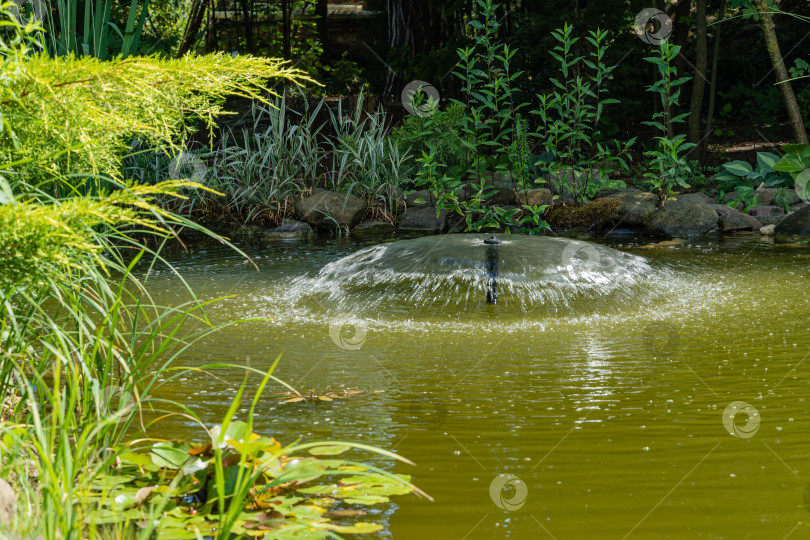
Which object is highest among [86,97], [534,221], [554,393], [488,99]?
[488,99]

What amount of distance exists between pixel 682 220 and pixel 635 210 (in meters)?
0.41

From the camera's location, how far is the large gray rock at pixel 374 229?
721 centimetres

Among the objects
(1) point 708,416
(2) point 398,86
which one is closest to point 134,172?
(2) point 398,86

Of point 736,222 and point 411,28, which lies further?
point 411,28

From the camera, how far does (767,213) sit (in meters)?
7.27

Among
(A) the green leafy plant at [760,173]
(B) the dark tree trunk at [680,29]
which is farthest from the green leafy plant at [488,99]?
(B) the dark tree trunk at [680,29]

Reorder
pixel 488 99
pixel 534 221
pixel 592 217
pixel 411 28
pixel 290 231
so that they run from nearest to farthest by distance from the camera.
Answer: pixel 534 221 → pixel 488 99 → pixel 592 217 → pixel 290 231 → pixel 411 28

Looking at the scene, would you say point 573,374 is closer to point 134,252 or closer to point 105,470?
point 105,470

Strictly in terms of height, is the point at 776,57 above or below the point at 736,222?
above

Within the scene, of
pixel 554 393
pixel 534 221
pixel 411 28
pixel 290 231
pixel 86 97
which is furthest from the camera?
pixel 411 28

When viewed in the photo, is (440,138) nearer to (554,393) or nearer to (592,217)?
(592,217)

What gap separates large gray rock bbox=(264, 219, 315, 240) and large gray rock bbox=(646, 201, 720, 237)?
3.10 metres

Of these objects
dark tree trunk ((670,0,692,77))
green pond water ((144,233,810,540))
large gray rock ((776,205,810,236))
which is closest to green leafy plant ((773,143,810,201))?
large gray rock ((776,205,810,236))

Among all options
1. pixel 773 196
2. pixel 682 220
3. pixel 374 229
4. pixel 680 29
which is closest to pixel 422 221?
pixel 374 229
